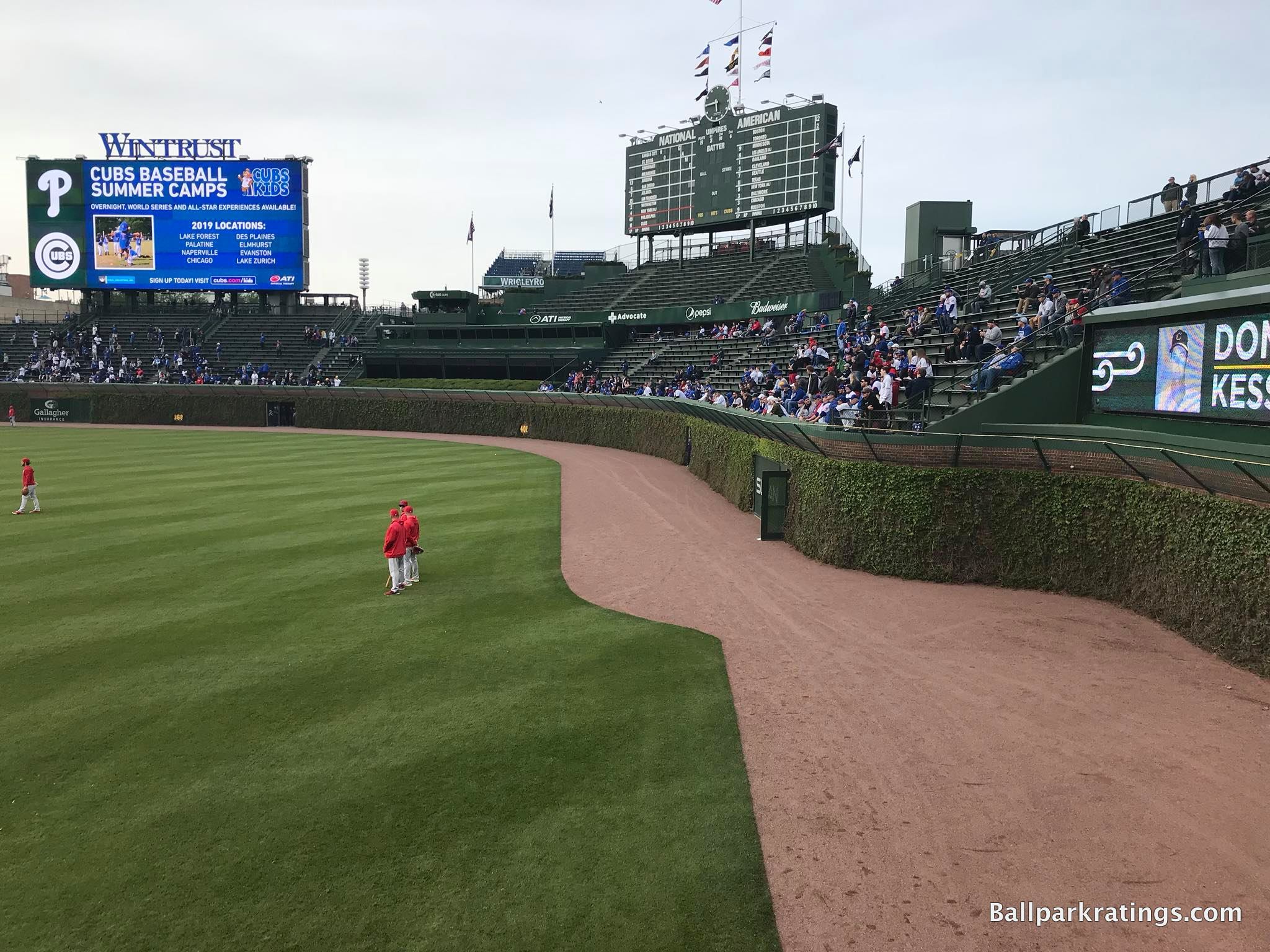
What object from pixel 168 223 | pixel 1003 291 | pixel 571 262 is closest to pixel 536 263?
pixel 571 262

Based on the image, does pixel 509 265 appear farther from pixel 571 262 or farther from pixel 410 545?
pixel 410 545

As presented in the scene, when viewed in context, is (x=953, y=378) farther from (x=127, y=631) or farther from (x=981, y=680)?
(x=127, y=631)

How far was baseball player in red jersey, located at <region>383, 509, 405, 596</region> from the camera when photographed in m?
13.7

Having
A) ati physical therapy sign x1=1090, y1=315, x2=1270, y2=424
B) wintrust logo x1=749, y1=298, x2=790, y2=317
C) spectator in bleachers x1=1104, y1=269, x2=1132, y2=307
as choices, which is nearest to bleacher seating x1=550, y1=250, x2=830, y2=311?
wintrust logo x1=749, y1=298, x2=790, y2=317

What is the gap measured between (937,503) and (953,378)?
558 centimetres

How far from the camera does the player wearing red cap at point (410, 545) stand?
46.4ft

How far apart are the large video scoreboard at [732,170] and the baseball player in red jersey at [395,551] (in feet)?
141

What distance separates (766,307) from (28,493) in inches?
1466

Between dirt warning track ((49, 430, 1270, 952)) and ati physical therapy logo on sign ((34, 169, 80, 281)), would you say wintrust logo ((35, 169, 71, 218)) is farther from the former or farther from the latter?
dirt warning track ((49, 430, 1270, 952))

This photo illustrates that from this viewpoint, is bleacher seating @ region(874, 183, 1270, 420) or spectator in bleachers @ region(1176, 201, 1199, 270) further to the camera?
bleacher seating @ region(874, 183, 1270, 420)

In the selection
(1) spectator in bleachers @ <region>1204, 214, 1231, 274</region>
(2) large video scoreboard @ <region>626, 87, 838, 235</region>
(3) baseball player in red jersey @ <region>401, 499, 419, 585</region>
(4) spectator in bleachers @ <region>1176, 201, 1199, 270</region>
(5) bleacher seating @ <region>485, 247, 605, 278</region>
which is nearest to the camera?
(3) baseball player in red jersey @ <region>401, 499, 419, 585</region>

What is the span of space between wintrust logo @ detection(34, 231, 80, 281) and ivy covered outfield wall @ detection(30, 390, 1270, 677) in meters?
65.5

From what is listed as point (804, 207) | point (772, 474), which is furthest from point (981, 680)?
point (804, 207)

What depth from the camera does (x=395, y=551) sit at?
45.1 ft
